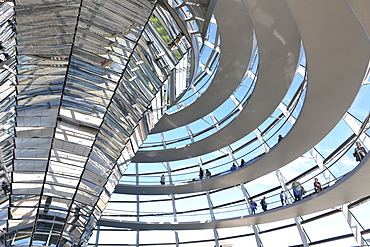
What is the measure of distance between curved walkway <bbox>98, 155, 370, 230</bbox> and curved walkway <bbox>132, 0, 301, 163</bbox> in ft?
13.8

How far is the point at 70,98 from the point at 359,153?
9.44m

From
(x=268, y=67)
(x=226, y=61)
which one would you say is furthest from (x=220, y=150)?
(x=268, y=67)

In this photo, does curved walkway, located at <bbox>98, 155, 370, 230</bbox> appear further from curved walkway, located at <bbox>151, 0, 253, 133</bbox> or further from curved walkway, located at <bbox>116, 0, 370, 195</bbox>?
curved walkway, located at <bbox>151, 0, 253, 133</bbox>

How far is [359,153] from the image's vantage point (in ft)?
39.5

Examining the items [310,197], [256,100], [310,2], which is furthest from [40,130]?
[310,197]

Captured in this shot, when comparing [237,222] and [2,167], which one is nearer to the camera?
[2,167]

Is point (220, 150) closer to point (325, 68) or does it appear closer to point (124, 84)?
point (325, 68)

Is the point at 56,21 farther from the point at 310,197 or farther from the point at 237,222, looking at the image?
the point at 237,222

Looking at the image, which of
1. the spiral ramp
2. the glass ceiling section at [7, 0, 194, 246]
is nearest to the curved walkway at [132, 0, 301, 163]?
the spiral ramp

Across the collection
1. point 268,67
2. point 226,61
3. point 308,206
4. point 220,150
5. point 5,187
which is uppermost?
point 220,150

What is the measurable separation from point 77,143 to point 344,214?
13.8 m

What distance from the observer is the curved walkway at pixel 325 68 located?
7938 mm

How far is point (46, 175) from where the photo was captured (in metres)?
9.71

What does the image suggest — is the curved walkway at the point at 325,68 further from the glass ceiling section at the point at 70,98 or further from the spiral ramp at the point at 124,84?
the glass ceiling section at the point at 70,98
